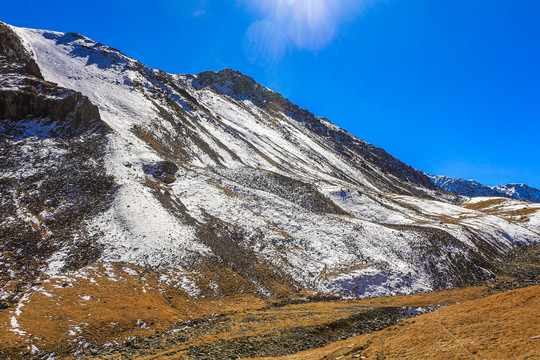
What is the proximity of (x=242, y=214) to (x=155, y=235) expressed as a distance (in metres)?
15.3

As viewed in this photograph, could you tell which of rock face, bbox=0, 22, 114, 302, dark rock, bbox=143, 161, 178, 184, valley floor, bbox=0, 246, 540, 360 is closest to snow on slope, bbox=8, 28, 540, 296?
dark rock, bbox=143, 161, 178, 184

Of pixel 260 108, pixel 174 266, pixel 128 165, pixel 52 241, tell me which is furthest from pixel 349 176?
pixel 52 241

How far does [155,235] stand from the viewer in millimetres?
33125

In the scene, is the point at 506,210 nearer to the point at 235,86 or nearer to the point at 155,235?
the point at 155,235

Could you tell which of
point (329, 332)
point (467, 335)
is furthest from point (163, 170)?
point (467, 335)

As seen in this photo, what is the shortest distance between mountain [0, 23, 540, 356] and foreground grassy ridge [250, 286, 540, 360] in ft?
48.6

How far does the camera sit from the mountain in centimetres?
2142

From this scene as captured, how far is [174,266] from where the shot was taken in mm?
29094

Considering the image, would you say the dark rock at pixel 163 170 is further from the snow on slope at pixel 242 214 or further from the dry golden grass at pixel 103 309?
the dry golden grass at pixel 103 309

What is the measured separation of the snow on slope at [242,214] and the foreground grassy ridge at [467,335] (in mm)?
17535

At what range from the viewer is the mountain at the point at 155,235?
2142 cm

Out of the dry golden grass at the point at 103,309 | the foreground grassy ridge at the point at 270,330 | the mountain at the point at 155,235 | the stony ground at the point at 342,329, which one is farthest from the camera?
the mountain at the point at 155,235

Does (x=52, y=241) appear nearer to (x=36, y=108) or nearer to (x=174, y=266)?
(x=174, y=266)

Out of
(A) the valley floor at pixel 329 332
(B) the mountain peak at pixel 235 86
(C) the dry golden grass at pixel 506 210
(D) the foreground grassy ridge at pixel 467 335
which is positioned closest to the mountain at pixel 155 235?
(A) the valley floor at pixel 329 332
